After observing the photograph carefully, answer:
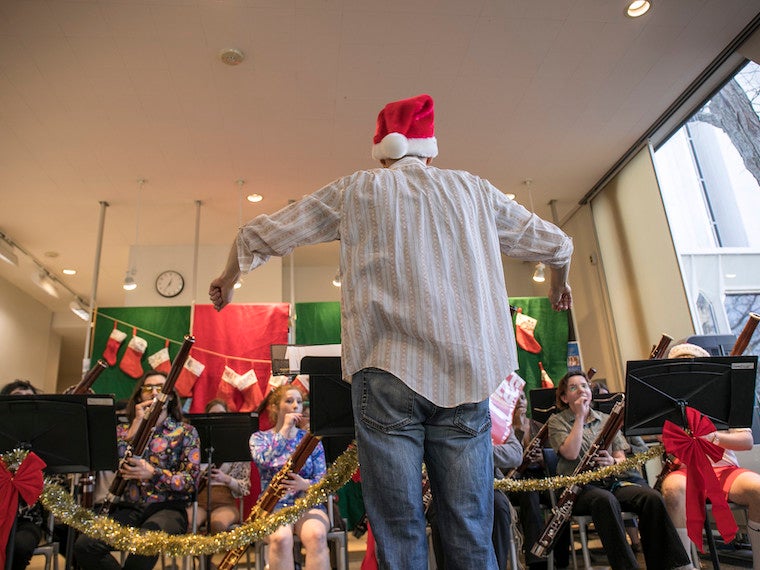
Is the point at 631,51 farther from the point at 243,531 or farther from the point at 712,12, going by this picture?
the point at 243,531

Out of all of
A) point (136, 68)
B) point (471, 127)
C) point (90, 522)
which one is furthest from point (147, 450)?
point (471, 127)

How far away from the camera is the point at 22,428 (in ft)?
7.67

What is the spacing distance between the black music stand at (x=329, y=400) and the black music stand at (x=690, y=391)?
1.24m

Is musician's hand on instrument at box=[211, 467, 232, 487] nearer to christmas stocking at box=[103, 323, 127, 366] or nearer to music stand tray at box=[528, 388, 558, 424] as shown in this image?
music stand tray at box=[528, 388, 558, 424]

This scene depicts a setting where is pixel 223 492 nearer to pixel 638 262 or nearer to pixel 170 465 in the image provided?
pixel 170 465

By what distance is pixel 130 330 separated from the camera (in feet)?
19.9

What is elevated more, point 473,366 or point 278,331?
point 278,331

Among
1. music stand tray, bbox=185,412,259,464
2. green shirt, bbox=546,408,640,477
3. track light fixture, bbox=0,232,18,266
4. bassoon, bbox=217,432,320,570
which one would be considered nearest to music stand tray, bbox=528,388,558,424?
green shirt, bbox=546,408,640,477

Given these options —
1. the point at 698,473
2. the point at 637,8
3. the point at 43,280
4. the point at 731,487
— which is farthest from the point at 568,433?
the point at 43,280

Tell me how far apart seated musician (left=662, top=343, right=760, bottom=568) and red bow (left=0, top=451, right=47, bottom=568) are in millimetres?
2894

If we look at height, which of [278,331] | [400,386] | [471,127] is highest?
[471,127]

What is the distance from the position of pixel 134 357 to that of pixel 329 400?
183 inches

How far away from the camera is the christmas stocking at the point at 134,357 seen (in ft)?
19.2

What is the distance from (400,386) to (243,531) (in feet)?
4.37
